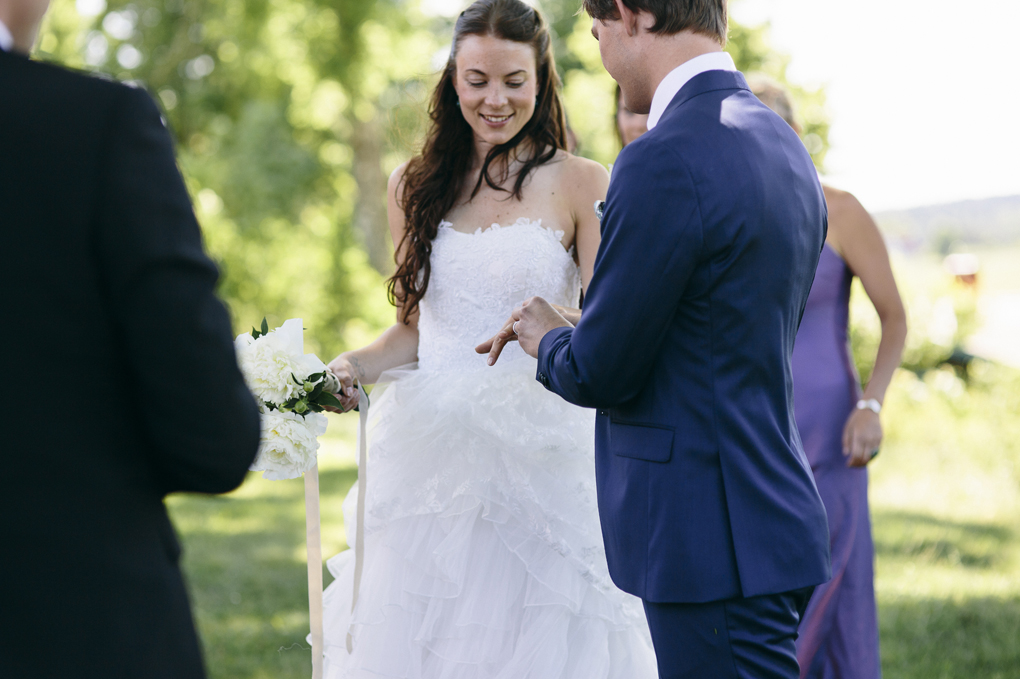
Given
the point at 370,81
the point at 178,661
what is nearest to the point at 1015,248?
the point at 370,81

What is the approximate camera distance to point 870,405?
10.8 ft

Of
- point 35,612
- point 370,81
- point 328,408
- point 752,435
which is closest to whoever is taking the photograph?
point 35,612

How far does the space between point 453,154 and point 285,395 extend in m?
1.26

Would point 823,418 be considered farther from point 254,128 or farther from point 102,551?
point 254,128

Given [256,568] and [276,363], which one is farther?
[256,568]

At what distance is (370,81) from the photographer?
1484cm

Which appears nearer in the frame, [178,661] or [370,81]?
[178,661]

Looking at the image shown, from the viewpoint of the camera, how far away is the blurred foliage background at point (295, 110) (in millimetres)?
12578

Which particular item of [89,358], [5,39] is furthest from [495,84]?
[89,358]

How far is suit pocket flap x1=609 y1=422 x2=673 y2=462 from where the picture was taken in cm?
188

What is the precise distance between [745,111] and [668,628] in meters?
1.14

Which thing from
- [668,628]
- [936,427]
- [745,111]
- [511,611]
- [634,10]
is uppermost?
[634,10]

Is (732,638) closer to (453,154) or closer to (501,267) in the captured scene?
(501,267)

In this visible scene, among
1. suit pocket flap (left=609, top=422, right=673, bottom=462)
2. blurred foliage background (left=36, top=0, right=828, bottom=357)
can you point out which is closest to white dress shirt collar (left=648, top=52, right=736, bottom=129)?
suit pocket flap (left=609, top=422, right=673, bottom=462)
